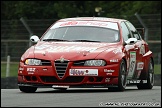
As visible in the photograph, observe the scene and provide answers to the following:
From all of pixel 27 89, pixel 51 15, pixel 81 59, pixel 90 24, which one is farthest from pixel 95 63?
pixel 51 15

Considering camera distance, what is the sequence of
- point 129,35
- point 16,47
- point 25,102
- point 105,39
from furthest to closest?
point 16,47
point 129,35
point 105,39
point 25,102

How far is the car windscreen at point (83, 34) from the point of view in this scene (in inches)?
610

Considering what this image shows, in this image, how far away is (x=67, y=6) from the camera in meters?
55.4

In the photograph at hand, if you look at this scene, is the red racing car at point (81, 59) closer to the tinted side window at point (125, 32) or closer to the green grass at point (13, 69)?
the tinted side window at point (125, 32)

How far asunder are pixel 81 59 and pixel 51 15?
42.5m

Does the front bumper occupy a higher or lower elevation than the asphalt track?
higher

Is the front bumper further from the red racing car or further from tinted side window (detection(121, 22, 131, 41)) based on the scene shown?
tinted side window (detection(121, 22, 131, 41))

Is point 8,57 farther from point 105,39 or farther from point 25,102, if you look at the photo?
point 25,102

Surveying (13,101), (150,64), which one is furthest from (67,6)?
(13,101)

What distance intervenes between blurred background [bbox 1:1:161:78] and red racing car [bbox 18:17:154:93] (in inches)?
496

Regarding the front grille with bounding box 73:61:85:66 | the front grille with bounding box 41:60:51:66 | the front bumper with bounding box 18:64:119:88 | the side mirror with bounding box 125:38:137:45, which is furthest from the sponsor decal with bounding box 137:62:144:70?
the front grille with bounding box 41:60:51:66

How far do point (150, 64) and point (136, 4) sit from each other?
36229 millimetres

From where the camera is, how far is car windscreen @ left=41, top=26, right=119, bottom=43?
15500 millimetres

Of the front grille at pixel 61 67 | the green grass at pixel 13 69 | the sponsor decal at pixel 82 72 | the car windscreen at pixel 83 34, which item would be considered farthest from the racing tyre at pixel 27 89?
the green grass at pixel 13 69
